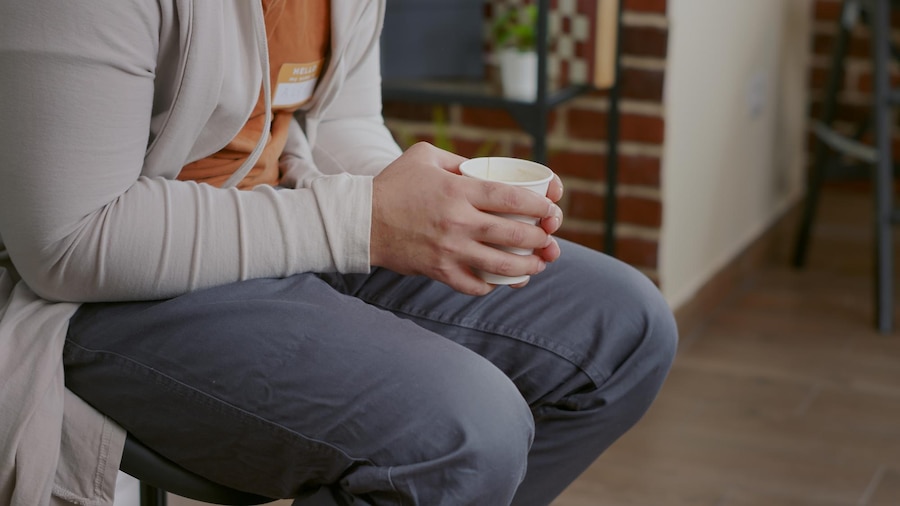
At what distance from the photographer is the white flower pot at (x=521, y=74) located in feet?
6.39

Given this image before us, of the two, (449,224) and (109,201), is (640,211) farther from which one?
(109,201)

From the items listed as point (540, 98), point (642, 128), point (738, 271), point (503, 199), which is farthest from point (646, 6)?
point (503, 199)

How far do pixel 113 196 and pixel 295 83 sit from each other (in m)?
0.28

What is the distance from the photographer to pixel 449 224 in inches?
35.9

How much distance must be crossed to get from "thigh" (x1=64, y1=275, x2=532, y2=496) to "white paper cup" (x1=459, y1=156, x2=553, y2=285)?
81 mm

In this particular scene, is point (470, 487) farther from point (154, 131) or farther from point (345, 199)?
point (154, 131)

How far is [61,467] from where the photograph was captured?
0.88 meters

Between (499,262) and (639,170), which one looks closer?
(499,262)

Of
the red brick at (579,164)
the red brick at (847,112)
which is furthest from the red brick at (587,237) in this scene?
the red brick at (847,112)

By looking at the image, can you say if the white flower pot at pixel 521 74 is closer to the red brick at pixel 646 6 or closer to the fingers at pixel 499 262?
the red brick at pixel 646 6

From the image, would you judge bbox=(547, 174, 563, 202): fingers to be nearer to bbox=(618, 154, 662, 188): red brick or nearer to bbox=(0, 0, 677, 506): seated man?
bbox=(0, 0, 677, 506): seated man

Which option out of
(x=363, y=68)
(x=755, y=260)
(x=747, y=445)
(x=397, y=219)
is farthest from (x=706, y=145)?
(x=397, y=219)

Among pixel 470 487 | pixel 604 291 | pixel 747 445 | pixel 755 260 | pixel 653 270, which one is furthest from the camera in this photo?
pixel 755 260

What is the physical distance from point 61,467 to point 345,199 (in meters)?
0.31
